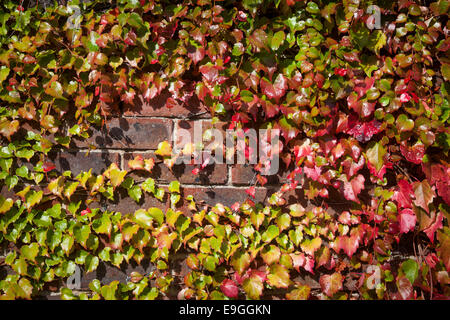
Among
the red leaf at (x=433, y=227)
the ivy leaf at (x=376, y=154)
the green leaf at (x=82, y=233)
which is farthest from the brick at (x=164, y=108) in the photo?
the red leaf at (x=433, y=227)

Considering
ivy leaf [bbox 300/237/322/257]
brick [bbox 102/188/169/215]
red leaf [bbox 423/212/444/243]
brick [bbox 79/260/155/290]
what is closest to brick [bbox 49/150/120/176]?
brick [bbox 102/188/169/215]

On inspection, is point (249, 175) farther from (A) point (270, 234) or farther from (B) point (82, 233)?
(B) point (82, 233)

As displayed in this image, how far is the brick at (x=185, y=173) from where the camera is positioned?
1.03 m

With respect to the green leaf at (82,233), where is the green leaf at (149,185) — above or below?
above

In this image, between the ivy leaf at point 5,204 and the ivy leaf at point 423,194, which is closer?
the ivy leaf at point 423,194

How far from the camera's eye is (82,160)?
105 centimetres

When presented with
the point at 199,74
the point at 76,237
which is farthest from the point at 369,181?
the point at 76,237

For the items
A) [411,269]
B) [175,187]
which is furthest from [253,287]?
[411,269]

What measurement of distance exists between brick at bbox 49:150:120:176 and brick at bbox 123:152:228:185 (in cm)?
9

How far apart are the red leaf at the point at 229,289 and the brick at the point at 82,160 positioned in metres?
0.60

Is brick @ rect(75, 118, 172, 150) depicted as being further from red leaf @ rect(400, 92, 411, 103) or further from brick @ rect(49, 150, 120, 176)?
red leaf @ rect(400, 92, 411, 103)

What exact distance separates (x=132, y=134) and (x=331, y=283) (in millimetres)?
882

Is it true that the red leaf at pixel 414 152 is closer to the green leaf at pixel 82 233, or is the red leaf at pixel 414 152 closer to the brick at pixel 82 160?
the brick at pixel 82 160
